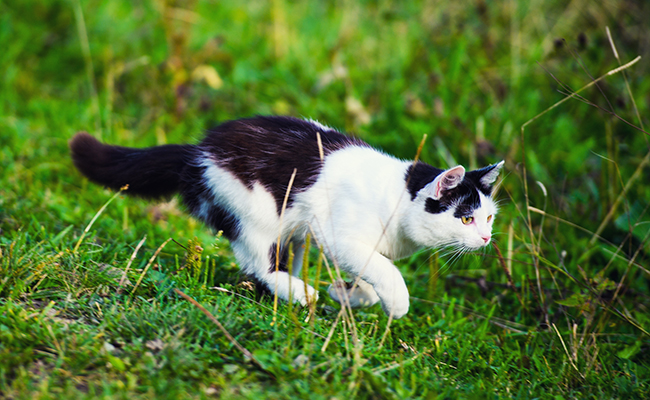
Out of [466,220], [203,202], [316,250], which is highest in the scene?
[203,202]

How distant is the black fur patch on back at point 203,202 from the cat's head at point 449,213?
0.86 m

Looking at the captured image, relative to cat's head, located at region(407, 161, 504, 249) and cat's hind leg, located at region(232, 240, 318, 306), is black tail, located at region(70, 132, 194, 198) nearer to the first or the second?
cat's hind leg, located at region(232, 240, 318, 306)

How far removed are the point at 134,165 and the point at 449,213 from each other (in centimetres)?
159

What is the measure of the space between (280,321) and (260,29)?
4946 mm

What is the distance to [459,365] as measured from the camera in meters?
2.62

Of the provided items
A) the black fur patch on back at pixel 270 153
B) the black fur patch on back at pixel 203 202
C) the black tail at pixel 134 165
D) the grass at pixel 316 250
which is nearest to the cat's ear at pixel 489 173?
the grass at pixel 316 250

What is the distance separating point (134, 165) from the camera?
9.33 feet

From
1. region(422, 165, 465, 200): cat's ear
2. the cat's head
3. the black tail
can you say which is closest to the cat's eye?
the cat's head

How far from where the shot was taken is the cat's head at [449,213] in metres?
2.57

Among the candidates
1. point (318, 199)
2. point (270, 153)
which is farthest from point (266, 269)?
point (270, 153)

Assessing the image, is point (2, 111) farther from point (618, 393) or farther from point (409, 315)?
point (618, 393)

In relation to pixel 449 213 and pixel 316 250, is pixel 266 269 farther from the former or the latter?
pixel 449 213

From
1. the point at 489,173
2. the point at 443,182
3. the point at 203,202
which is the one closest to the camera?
the point at 443,182

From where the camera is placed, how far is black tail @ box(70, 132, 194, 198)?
111 inches
